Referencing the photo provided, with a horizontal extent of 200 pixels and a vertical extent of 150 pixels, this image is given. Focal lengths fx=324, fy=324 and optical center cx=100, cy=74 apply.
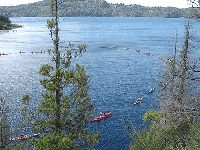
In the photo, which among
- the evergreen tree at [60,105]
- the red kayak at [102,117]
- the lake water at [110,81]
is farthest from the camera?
the red kayak at [102,117]

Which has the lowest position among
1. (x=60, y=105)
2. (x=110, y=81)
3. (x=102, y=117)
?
(x=102, y=117)

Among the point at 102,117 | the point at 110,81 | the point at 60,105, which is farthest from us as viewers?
the point at 110,81

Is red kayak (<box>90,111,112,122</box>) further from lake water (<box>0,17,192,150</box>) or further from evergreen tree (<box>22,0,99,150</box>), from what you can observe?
evergreen tree (<box>22,0,99,150</box>)

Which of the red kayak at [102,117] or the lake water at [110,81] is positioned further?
the red kayak at [102,117]

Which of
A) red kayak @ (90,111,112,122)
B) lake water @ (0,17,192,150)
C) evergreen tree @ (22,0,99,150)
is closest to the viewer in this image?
evergreen tree @ (22,0,99,150)

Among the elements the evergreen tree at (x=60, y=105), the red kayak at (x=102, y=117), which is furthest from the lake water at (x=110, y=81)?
the evergreen tree at (x=60, y=105)

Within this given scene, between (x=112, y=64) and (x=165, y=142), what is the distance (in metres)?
79.1

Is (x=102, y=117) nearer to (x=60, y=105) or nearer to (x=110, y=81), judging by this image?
(x=110, y=81)

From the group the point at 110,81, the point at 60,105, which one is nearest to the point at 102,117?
the point at 110,81

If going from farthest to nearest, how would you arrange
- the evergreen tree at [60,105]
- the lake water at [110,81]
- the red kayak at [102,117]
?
the red kayak at [102,117] → the lake water at [110,81] → the evergreen tree at [60,105]

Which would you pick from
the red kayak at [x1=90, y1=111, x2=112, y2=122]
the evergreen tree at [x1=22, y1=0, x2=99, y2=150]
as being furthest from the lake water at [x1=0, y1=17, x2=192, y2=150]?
the evergreen tree at [x1=22, y1=0, x2=99, y2=150]

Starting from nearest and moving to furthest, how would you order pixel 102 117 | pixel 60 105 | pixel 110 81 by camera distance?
pixel 60 105 < pixel 102 117 < pixel 110 81

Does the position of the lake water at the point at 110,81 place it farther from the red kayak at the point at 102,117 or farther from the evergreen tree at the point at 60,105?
the evergreen tree at the point at 60,105

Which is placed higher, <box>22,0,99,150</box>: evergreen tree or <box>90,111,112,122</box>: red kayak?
<box>22,0,99,150</box>: evergreen tree
